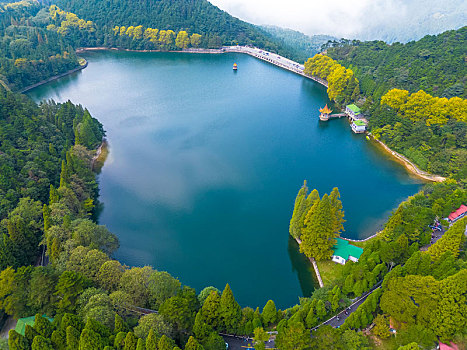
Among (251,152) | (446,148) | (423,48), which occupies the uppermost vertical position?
(423,48)

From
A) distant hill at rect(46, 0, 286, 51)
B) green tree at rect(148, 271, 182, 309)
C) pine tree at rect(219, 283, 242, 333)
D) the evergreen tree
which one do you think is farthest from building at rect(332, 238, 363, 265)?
distant hill at rect(46, 0, 286, 51)

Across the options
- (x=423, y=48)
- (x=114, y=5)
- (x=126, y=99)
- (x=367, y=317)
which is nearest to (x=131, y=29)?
(x=114, y=5)

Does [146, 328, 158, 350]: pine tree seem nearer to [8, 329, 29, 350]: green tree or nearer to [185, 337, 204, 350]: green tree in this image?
[185, 337, 204, 350]: green tree

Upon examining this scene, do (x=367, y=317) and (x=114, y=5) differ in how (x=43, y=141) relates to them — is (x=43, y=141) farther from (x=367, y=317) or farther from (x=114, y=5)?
(x=114, y=5)

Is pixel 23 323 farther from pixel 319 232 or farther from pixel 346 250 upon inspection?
pixel 346 250

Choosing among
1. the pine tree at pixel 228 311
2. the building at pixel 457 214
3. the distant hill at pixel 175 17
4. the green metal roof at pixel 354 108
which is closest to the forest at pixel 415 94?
the green metal roof at pixel 354 108

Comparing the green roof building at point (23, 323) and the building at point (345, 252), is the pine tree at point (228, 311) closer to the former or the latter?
the building at point (345, 252)

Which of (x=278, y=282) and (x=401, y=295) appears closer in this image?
(x=401, y=295)
